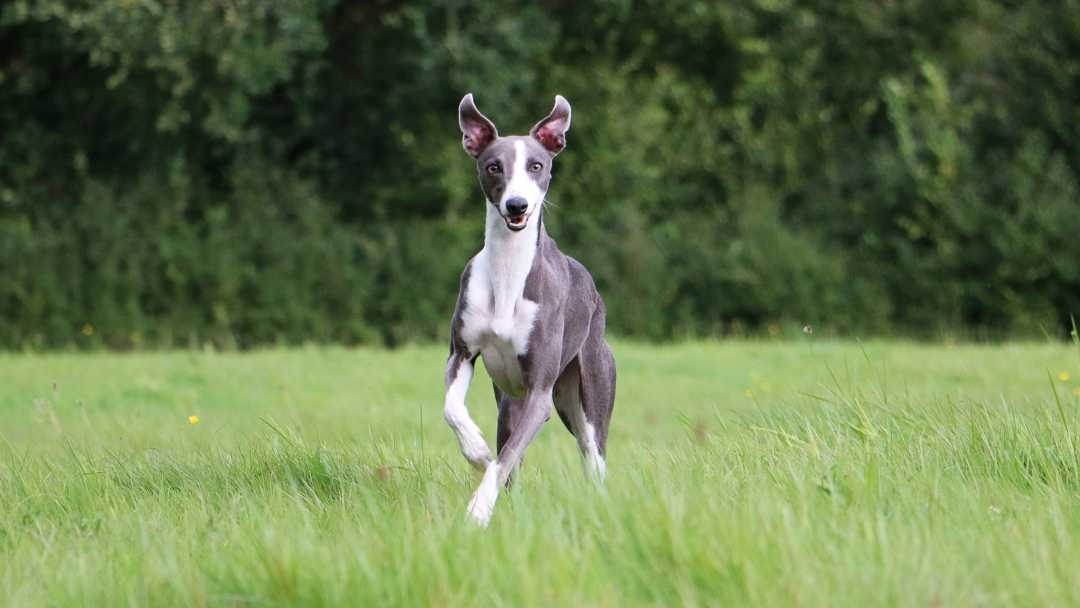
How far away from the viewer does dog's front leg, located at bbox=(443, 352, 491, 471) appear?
507 cm

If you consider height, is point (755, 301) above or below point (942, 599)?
below

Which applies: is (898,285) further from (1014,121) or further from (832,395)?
(832,395)

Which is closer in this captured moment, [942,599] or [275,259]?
[942,599]

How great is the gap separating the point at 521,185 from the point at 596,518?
165 centimetres

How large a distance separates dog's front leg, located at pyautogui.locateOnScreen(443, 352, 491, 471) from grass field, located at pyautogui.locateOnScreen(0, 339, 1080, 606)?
17 cm

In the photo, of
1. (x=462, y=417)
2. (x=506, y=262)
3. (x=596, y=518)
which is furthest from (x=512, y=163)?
(x=596, y=518)

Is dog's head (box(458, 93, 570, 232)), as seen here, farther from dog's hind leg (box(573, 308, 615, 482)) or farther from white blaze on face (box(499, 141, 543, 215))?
dog's hind leg (box(573, 308, 615, 482))

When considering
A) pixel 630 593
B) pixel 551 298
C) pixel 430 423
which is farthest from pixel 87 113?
pixel 630 593

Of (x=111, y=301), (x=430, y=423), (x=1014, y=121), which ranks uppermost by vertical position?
(x=1014, y=121)

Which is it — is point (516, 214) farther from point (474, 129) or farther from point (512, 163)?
point (474, 129)

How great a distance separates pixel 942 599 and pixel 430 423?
6.85 m

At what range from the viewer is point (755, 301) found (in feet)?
64.4

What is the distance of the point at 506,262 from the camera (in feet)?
18.0

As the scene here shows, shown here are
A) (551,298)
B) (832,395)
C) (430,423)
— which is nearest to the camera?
(551,298)
